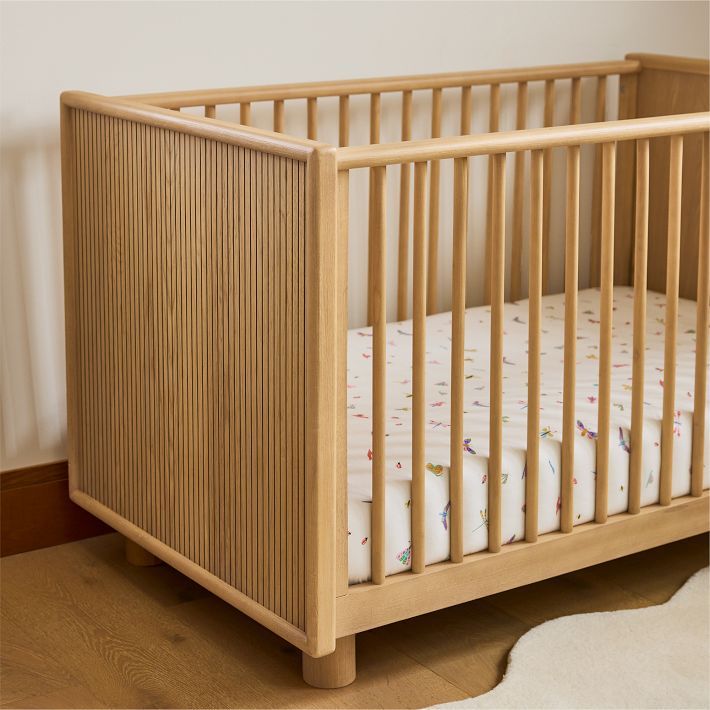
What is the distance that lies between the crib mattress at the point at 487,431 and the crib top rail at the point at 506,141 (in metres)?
0.40

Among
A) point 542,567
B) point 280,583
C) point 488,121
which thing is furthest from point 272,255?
point 488,121

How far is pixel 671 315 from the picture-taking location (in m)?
1.90

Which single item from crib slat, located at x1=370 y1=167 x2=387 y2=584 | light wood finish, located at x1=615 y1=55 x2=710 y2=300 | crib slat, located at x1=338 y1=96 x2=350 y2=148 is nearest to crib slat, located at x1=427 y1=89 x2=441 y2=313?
crib slat, located at x1=338 y1=96 x2=350 y2=148

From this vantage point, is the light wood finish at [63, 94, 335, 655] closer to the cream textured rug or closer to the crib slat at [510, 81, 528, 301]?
the cream textured rug

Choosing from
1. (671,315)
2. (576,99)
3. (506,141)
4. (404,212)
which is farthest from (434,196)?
(506,141)

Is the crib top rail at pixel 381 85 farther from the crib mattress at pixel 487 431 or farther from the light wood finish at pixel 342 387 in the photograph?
the light wood finish at pixel 342 387

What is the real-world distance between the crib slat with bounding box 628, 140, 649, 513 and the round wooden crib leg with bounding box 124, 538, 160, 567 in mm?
801

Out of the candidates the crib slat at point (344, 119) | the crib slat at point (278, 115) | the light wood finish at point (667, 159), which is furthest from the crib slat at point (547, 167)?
the crib slat at point (278, 115)

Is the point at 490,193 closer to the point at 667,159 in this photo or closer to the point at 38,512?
the point at 667,159

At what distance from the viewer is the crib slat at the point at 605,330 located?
178cm

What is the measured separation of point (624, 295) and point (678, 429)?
29.2 inches

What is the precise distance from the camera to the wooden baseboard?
86.8 inches

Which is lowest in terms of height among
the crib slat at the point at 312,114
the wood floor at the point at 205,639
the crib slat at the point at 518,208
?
the wood floor at the point at 205,639

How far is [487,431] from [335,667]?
41 centimetres
